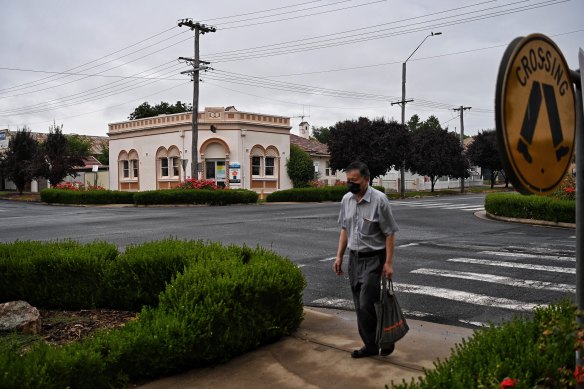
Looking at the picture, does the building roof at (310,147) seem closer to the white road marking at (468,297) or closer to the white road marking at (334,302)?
the white road marking at (468,297)

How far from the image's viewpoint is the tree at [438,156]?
46.3m

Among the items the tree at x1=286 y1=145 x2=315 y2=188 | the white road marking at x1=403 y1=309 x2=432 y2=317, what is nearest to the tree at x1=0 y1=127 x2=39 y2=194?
the tree at x1=286 y1=145 x2=315 y2=188

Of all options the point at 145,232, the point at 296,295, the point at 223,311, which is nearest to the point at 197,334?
the point at 223,311

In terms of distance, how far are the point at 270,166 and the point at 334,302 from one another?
1331 inches

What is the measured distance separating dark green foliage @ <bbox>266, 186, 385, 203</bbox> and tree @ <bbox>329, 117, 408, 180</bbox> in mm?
6778

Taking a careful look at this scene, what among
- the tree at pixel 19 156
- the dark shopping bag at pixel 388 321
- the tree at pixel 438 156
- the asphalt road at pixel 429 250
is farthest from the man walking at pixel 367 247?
the tree at pixel 19 156

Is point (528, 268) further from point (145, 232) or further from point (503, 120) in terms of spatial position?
point (145, 232)

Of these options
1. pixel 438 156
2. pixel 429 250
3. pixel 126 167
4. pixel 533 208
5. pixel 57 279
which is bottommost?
pixel 429 250

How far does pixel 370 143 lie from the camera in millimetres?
40875

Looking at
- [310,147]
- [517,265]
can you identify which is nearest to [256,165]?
[310,147]

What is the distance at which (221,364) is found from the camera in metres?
4.77

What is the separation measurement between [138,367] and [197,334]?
54 cm

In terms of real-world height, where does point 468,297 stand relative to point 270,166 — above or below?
below

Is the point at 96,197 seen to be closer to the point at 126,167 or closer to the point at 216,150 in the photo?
the point at 216,150
